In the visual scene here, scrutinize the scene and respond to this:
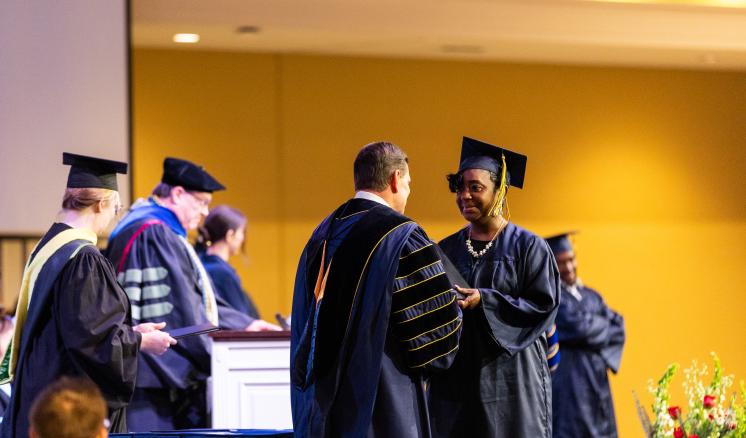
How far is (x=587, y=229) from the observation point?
983cm

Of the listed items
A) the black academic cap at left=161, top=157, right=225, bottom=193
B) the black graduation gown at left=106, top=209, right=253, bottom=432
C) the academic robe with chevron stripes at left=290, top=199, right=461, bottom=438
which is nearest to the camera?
the academic robe with chevron stripes at left=290, top=199, right=461, bottom=438

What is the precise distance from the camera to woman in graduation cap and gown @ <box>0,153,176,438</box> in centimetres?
414

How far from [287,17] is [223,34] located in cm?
57

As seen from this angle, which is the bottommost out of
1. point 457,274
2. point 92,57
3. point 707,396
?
point 707,396

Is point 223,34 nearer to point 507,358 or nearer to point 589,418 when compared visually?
point 589,418

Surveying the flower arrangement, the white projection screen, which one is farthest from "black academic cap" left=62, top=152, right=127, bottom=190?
the white projection screen

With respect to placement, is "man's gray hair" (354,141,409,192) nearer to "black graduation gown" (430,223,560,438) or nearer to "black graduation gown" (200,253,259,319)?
"black graduation gown" (430,223,560,438)

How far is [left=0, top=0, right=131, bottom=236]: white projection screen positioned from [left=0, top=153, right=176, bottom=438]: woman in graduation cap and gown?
121 inches

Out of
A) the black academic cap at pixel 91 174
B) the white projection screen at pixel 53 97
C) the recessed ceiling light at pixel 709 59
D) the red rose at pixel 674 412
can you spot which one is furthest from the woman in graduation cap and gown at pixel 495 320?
the recessed ceiling light at pixel 709 59

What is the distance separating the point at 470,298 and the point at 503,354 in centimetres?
30

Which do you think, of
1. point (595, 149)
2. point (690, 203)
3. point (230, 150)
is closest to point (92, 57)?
point (230, 150)

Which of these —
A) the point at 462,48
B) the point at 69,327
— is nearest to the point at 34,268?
the point at 69,327

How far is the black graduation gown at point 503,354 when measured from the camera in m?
4.45

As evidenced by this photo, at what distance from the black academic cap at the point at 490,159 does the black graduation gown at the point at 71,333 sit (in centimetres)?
148
